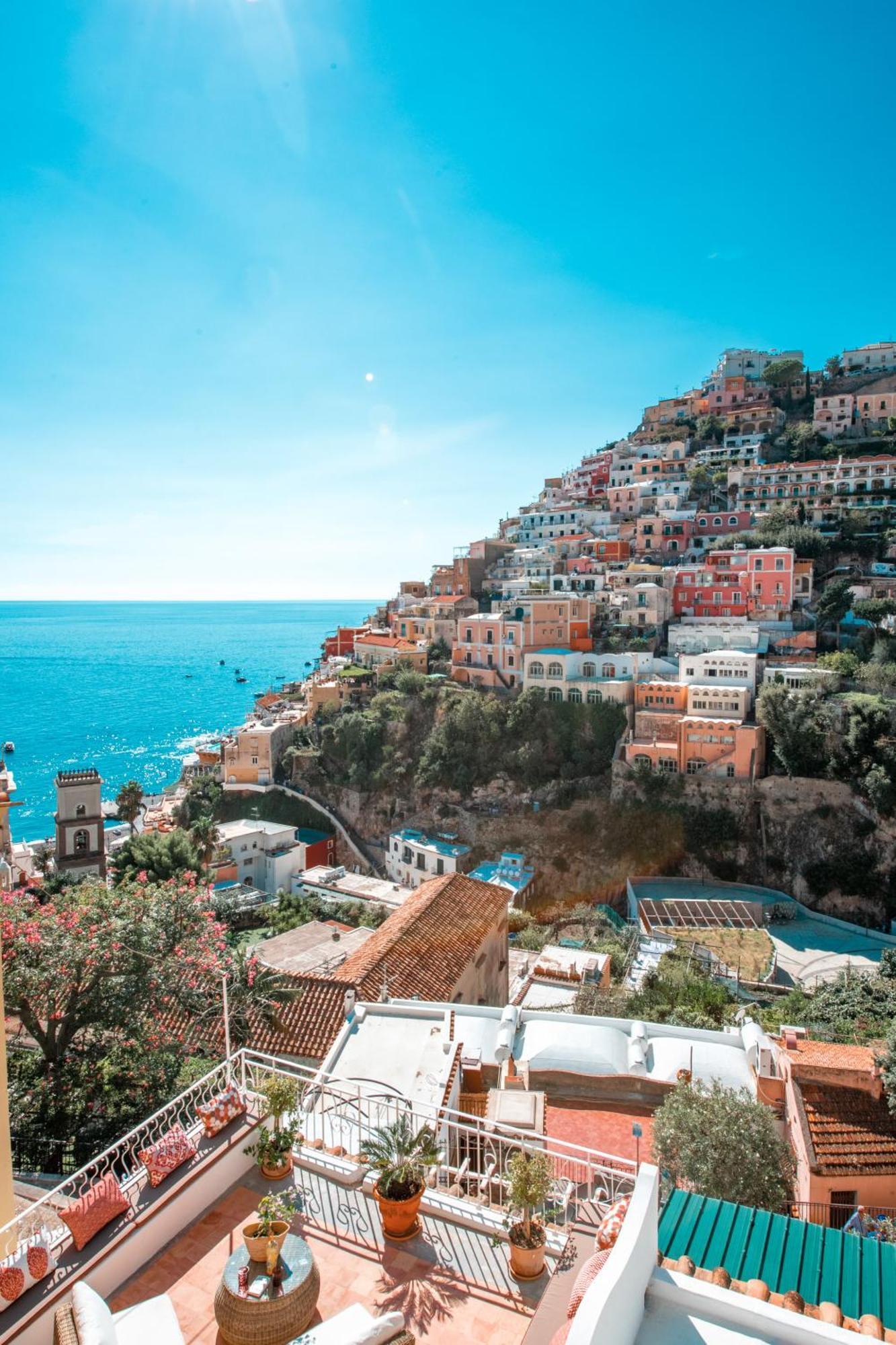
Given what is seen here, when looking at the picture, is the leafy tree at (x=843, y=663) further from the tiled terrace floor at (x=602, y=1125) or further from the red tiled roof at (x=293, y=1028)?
the red tiled roof at (x=293, y=1028)

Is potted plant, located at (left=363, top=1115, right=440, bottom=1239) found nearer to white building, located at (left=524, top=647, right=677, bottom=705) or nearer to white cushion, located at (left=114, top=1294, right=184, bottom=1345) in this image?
white cushion, located at (left=114, top=1294, right=184, bottom=1345)

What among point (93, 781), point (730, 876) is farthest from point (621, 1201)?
point (730, 876)

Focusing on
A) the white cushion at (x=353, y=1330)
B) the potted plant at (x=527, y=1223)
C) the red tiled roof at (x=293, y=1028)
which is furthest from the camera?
the red tiled roof at (x=293, y=1028)

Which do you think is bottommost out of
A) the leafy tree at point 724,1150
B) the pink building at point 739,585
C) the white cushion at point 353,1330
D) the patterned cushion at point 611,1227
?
the leafy tree at point 724,1150

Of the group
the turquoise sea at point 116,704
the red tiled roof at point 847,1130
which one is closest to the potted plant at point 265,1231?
the red tiled roof at point 847,1130

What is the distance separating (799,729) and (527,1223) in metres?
28.9

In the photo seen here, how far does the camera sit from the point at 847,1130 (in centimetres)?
871

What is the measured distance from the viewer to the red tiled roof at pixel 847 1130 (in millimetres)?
8328

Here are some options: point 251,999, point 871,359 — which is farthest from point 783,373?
point 251,999

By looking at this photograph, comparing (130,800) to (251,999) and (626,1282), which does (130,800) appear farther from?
(626,1282)

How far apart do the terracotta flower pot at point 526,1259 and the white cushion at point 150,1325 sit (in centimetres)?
187

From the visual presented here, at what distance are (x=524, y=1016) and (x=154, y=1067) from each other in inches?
225

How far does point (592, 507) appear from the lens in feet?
183

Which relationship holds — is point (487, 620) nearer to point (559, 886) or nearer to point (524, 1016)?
point (559, 886)
